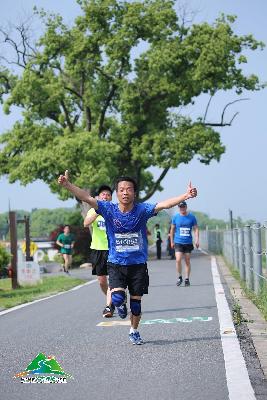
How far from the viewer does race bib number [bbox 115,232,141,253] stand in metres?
8.32

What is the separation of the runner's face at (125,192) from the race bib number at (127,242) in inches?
13.3

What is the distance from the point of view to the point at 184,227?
57.5ft

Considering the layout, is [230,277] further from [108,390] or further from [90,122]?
[90,122]

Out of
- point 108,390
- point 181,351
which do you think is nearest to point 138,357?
point 181,351

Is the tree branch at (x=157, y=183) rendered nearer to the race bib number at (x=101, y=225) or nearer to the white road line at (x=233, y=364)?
the race bib number at (x=101, y=225)

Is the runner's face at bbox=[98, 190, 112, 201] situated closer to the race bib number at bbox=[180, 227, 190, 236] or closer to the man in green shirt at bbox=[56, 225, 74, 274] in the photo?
the race bib number at bbox=[180, 227, 190, 236]

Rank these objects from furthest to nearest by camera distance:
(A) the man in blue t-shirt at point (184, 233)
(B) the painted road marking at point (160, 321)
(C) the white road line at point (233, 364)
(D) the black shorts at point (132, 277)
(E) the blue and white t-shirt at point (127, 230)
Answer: (A) the man in blue t-shirt at point (184, 233) < (B) the painted road marking at point (160, 321) < (D) the black shorts at point (132, 277) < (E) the blue and white t-shirt at point (127, 230) < (C) the white road line at point (233, 364)

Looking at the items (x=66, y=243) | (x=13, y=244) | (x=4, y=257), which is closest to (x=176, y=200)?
(x=13, y=244)

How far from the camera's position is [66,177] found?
7719 millimetres

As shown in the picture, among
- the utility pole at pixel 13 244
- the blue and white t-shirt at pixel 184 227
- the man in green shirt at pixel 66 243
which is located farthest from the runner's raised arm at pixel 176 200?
the man in green shirt at pixel 66 243

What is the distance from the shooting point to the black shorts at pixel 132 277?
8.48 metres

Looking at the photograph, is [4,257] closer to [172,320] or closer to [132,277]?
[172,320]

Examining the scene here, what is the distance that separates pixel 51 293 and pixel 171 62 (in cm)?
2406

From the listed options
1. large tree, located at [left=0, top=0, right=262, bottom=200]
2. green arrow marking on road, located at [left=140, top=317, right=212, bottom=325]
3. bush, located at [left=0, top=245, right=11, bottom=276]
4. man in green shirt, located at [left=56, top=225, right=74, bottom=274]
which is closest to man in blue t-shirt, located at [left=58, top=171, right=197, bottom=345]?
green arrow marking on road, located at [left=140, top=317, right=212, bottom=325]
